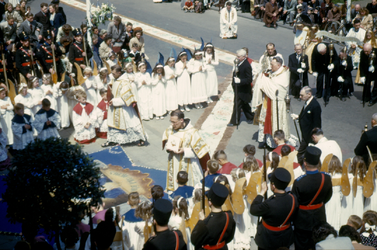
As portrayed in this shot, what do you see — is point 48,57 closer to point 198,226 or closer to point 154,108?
point 154,108

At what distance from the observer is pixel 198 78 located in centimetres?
1173

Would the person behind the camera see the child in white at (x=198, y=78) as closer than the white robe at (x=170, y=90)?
No

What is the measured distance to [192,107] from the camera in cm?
1195

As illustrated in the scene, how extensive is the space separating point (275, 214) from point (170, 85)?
21.7ft

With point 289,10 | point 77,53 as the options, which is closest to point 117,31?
point 77,53

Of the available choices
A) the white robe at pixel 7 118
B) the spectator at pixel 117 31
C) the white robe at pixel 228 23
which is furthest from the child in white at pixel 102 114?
the white robe at pixel 228 23

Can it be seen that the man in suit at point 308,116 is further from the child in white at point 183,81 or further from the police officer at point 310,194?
the child in white at point 183,81

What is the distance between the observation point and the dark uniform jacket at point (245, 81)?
10.2 m

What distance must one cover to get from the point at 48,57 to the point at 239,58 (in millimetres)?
5016

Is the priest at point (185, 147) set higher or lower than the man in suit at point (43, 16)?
lower

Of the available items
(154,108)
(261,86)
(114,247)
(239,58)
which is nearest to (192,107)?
(154,108)

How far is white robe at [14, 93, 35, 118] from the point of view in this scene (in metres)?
9.66

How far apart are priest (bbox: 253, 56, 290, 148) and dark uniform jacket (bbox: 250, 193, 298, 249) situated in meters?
3.88

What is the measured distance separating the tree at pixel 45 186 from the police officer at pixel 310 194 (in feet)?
8.58
